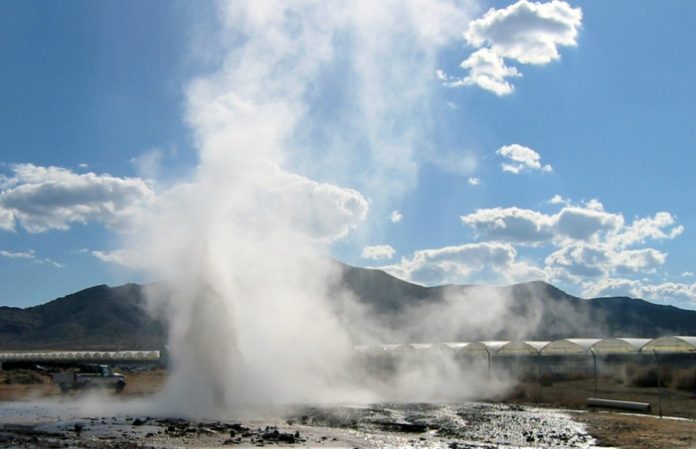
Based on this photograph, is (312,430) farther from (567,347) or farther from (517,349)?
(567,347)

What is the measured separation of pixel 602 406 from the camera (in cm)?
4088

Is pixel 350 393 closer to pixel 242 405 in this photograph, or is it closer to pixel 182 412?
pixel 242 405

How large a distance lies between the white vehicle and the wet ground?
11.7 m

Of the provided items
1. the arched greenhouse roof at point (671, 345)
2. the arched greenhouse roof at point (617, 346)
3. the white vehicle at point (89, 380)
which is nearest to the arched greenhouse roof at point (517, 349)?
the arched greenhouse roof at point (617, 346)

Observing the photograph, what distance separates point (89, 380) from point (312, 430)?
28.5 meters

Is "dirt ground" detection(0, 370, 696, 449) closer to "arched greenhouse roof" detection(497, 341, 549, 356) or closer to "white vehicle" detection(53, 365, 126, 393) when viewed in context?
"white vehicle" detection(53, 365, 126, 393)

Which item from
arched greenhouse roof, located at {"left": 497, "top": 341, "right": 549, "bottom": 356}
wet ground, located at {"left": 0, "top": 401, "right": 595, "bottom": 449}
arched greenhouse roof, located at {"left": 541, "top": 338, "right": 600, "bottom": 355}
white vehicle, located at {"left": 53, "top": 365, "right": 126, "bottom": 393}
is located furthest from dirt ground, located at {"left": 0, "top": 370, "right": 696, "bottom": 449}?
arched greenhouse roof, located at {"left": 497, "top": 341, "right": 549, "bottom": 356}

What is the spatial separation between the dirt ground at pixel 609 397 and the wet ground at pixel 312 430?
1.45 m

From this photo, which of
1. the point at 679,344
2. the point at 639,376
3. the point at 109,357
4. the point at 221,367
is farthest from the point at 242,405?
the point at 109,357

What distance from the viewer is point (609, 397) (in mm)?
48281

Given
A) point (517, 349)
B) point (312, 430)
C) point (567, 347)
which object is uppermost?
point (567, 347)

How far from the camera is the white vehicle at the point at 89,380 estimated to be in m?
52.7

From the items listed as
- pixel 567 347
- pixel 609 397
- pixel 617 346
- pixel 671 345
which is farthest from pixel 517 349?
pixel 609 397

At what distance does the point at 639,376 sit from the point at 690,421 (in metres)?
26.0
